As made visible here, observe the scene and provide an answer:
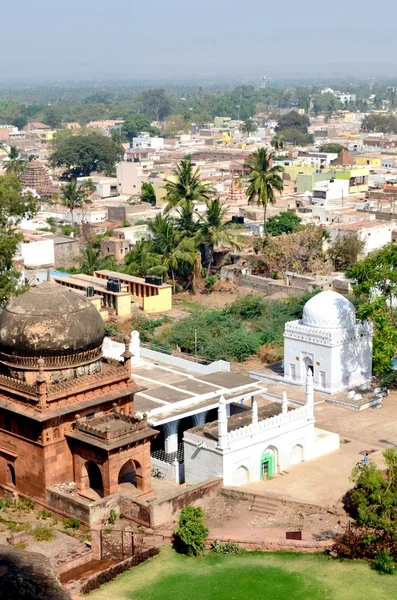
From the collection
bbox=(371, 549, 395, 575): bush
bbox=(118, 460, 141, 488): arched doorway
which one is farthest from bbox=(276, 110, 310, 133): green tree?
bbox=(371, 549, 395, 575): bush

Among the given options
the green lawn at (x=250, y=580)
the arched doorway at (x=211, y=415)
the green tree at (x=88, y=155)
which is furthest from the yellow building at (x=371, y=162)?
the green lawn at (x=250, y=580)

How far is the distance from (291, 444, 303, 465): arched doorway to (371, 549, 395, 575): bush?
4950 millimetres

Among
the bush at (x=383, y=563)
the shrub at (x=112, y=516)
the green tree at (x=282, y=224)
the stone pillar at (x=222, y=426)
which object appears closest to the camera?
the bush at (x=383, y=563)

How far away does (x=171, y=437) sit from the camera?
71.4 feet

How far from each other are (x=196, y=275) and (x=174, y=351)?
526 inches

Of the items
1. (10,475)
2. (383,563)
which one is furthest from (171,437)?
(383,563)

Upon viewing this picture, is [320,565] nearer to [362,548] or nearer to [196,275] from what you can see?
[362,548]

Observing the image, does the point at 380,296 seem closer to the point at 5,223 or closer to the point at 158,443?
the point at 158,443

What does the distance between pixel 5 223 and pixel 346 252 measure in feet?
82.2

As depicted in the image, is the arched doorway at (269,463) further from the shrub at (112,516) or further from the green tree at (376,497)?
the shrub at (112,516)

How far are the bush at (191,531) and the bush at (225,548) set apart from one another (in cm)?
30

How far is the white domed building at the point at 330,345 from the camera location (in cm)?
2811

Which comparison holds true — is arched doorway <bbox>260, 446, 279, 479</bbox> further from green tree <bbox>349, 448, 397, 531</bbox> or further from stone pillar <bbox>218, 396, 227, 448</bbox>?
green tree <bbox>349, 448, 397, 531</bbox>

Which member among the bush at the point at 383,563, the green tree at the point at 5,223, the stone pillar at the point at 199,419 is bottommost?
the bush at the point at 383,563
